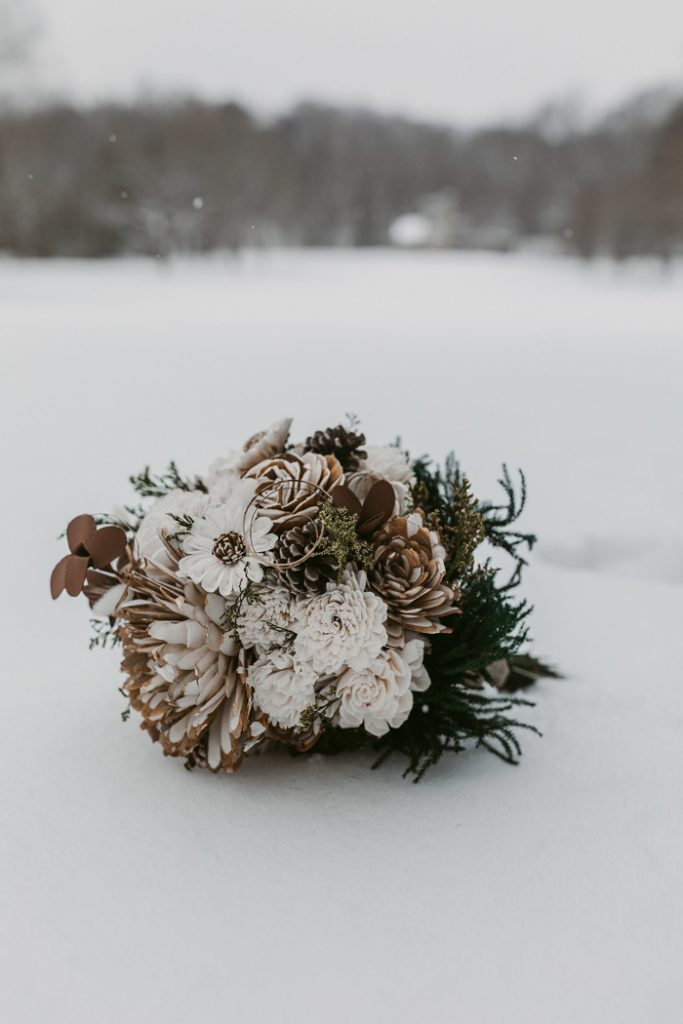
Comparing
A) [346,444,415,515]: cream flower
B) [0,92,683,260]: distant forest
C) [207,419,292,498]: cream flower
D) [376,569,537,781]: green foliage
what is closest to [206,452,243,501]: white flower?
[207,419,292,498]: cream flower

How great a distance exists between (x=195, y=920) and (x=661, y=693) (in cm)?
57

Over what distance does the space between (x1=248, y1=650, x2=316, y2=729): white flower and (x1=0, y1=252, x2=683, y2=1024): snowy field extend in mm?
72

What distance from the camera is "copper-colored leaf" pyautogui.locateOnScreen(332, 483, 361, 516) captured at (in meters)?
0.67

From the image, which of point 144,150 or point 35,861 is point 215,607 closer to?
point 35,861

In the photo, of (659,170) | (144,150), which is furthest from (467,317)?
(144,150)

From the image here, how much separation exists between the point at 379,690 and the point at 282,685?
72 mm

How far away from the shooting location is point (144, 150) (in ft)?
13.8

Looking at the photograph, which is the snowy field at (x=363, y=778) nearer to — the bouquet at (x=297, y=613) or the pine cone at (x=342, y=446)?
the bouquet at (x=297, y=613)

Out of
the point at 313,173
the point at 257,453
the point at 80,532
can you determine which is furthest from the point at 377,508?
the point at 313,173

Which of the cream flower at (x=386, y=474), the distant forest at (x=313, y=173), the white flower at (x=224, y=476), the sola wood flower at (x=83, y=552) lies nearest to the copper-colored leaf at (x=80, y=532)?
the sola wood flower at (x=83, y=552)

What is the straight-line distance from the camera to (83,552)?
0.71 metres

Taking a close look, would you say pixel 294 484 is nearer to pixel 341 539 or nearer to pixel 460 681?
pixel 341 539

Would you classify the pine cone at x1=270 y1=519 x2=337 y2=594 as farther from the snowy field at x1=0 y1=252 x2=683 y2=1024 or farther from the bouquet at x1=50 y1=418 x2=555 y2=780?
the snowy field at x1=0 y1=252 x2=683 y2=1024

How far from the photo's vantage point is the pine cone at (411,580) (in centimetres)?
65
